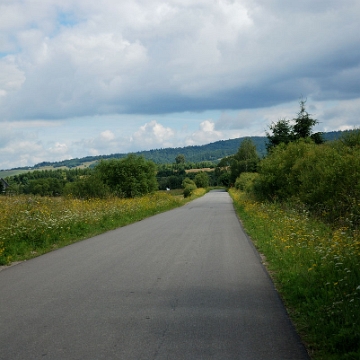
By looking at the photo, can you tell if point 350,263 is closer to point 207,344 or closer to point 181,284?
point 181,284

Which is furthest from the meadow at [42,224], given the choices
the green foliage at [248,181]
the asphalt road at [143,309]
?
the green foliage at [248,181]

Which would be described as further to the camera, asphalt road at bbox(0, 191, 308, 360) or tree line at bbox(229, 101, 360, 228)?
tree line at bbox(229, 101, 360, 228)

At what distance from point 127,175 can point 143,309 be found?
43.7 metres

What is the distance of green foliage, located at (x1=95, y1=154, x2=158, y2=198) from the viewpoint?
1961 inches

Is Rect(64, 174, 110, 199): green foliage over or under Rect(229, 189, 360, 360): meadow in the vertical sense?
over

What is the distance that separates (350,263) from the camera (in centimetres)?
804

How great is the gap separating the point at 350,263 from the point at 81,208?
1587 centimetres

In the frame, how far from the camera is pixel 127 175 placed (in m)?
50.1

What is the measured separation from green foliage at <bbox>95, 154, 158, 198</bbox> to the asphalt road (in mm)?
37595

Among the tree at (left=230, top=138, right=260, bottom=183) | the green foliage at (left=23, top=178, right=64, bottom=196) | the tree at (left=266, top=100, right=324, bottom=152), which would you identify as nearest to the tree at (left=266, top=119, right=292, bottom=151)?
the tree at (left=266, top=100, right=324, bottom=152)

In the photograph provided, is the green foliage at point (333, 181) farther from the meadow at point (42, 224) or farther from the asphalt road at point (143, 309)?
the meadow at point (42, 224)

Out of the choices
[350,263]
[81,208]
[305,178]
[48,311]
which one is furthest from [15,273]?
[305,178]

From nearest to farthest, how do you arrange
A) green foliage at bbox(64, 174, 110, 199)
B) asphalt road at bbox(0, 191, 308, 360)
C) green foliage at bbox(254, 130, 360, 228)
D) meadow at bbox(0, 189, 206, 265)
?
1. asphalt road at bbox(0, 191, 308, 360)
2. meadow at bbox(0, 189, 206, 265)
3. green foliage at bbox(254, 130, 360, 228)
4. green foliage at bbox(64, 174, 110, 199)

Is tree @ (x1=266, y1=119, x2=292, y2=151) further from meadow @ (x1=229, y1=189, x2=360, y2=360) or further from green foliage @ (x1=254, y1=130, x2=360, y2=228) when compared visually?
meadow @ (x1=229, y1=189, x2=360, y2=360)
